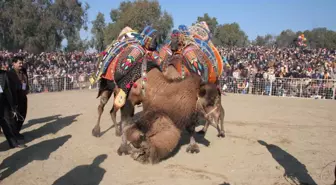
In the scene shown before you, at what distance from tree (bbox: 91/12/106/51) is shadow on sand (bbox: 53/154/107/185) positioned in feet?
159

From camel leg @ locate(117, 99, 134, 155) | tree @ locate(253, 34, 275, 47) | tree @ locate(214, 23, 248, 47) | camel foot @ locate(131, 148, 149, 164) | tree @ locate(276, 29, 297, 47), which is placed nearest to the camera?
camel foot @ locate(131, 148, 149, 164)

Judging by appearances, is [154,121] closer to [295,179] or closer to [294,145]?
[295,179]

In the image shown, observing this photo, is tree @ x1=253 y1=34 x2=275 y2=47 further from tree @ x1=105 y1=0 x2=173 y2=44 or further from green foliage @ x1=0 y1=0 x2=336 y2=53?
tree @ x1=105 y1=0 x2=173 y2=44

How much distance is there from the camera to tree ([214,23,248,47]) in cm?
6055

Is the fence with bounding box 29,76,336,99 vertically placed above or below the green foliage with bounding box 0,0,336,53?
below

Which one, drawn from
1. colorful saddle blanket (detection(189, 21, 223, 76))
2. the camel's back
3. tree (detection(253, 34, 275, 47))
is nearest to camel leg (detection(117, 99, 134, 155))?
the camel's back

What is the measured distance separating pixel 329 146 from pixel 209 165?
112 inches

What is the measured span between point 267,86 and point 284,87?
0.92 meters

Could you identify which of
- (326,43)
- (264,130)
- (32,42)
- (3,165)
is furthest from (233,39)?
(3,165)

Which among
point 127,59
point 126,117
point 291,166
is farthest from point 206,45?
point 291,166

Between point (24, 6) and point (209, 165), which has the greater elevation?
point (24, 6)

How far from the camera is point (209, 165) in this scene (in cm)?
511

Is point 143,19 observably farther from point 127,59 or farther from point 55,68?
point 127,59

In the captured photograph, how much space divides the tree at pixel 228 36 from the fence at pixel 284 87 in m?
40.6
